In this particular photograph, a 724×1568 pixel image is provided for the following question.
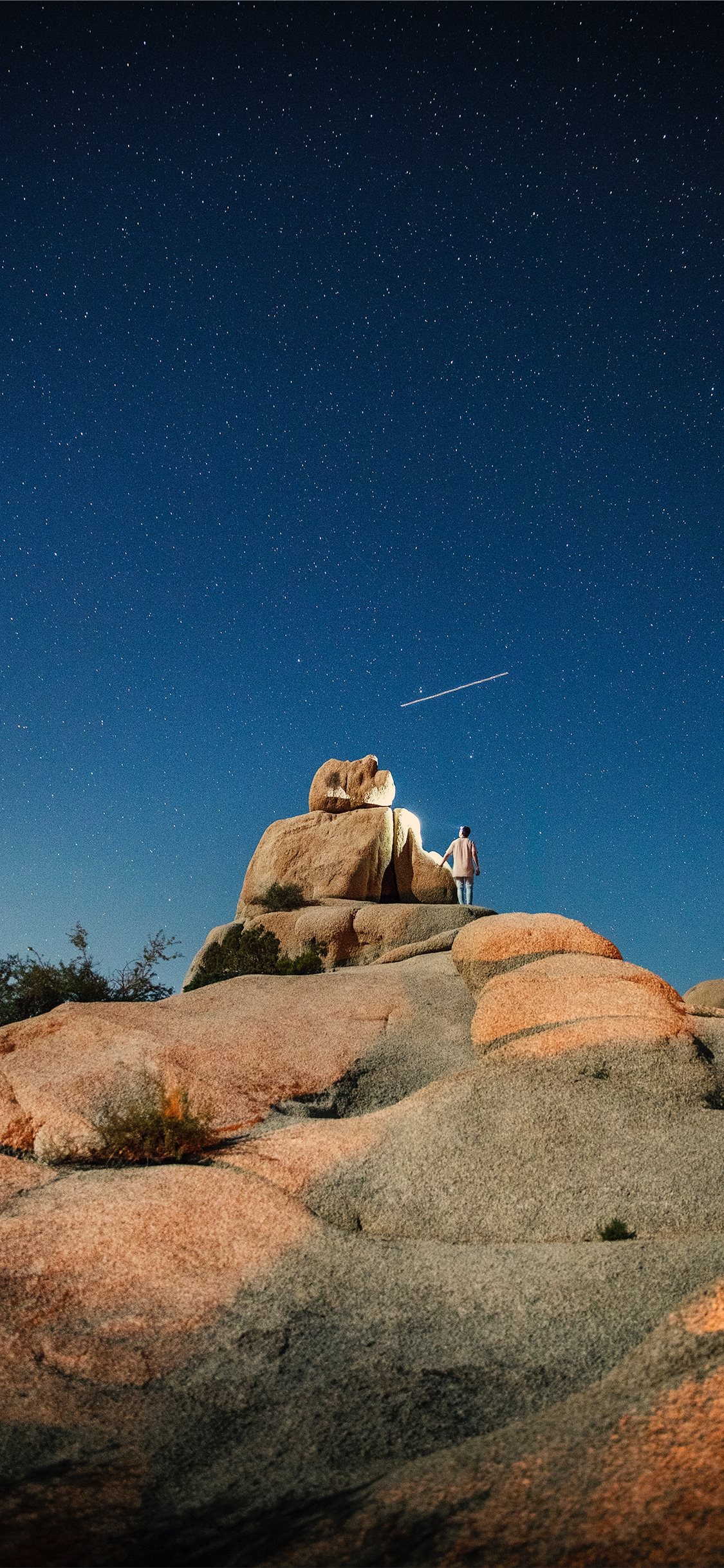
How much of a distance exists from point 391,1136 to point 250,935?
15.6m

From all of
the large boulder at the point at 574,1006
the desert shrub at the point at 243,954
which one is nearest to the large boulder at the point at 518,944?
the large boulder at the point at 574,1006

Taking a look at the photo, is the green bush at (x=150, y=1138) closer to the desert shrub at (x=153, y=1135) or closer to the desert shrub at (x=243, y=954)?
the desert shrub at (x=153, y=1135)

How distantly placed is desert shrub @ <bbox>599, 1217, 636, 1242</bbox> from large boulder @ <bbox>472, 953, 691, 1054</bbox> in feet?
11.3

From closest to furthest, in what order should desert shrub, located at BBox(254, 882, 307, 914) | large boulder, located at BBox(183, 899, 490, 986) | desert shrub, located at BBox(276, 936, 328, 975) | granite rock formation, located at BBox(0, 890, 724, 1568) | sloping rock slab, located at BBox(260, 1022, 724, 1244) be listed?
granite rock formation, located at BBox(0, 890, 724, 1568), sloping rock slab, located at BBox(260, 1022, 724, 1244), desert shrub, located at BBox(276, 936, 328, 975), large boulder, located at BBox(183, 899, 490, 986), desert shrub, located at BBox(254, 882, 307, 914)

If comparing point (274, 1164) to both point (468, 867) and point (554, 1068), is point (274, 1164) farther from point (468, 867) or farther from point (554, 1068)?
point (468, 867)

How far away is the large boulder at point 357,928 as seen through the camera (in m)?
24.3

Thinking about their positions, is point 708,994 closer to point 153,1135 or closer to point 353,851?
point 353,851

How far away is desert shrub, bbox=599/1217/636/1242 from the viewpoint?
6684 mm

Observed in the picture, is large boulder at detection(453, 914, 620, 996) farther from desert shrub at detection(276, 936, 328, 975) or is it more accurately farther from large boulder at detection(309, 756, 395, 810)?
large boulder at detection(309, 756, 395, 810)

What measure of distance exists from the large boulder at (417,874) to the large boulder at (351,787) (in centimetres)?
144

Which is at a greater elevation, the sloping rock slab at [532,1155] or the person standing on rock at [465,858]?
the person standing on rock at [465,858]

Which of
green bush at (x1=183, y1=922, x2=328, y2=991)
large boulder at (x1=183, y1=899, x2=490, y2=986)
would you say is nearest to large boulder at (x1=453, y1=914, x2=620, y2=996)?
green bush at (x1=183, y1=922, x2=328, y2=991)

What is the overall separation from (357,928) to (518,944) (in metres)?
11.3

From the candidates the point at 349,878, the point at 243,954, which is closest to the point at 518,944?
the point at 243,954
